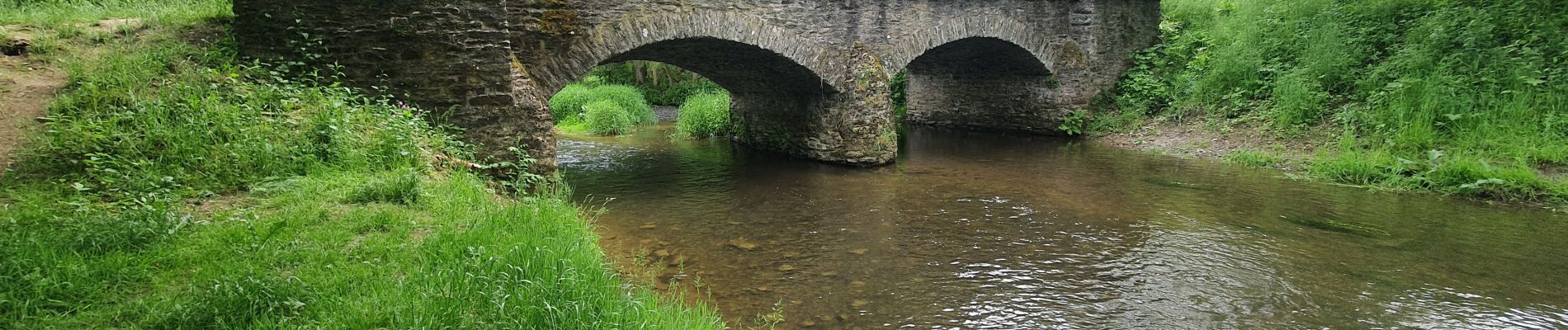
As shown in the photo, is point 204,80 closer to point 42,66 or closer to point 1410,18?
point 42,66

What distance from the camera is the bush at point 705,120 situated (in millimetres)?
13734

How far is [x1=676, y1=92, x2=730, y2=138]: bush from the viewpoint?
1373 cm

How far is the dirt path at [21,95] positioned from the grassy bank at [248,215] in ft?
0.34

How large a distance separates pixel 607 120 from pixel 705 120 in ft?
7.54

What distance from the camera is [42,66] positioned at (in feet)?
16.5

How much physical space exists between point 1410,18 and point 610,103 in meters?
12.8

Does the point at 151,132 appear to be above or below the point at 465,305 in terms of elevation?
above

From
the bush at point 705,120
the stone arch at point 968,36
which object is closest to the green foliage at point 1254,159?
the stone arch at point 968,36

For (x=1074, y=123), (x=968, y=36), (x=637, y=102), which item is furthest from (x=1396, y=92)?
(x=637, y=102)

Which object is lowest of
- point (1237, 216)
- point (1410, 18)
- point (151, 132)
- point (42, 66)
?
point (1237, 216)

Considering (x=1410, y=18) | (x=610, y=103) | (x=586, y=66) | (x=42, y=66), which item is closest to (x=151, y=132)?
(x=42, y=66)

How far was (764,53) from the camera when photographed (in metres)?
9.01

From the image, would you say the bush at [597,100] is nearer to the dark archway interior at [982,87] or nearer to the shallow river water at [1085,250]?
the dark archway interior at [982,87]

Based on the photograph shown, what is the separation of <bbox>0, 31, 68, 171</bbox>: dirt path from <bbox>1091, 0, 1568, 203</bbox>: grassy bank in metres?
10.4
